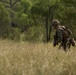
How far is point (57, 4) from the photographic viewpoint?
3238cm

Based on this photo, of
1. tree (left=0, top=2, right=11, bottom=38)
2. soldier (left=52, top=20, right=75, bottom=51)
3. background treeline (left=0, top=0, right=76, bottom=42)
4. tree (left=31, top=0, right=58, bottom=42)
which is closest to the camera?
soldier (left=52, top=20, right=75, bottom=51)

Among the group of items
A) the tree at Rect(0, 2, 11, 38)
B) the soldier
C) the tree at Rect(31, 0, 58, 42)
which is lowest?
the tree at Rect(0, 2, 11, 38)

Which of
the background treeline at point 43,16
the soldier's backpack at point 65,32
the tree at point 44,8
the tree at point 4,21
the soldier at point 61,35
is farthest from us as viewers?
the tree at point 4,21

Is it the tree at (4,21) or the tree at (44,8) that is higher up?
the tree at (44,8)

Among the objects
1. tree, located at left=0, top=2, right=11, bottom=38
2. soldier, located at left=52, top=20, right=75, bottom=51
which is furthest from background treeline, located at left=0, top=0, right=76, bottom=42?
soldier, located at left=52, top=20, right=75, bottom=51

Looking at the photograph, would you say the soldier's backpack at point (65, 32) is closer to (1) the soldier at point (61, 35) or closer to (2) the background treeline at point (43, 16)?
(1) the soldier at point (61, 35)

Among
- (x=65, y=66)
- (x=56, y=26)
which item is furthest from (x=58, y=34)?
(x=65, y=66)

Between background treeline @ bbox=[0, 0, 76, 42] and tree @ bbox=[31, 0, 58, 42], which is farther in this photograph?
tree @ bbox=[31, 0, 58, 42]

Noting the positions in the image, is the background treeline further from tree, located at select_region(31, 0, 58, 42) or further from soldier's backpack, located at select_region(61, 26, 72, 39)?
soldier's backpack, located at select_region(61, 26, 72, 39)

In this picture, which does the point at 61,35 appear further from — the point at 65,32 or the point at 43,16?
the point at 43,16

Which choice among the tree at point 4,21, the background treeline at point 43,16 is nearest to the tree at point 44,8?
the background treeline at point 43,16

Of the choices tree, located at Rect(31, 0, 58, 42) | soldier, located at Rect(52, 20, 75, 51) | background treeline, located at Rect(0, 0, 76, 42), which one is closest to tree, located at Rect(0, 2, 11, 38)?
background treeline, located at Rect(0, 0, 76, 42)

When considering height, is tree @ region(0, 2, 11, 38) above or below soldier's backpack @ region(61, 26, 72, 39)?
below

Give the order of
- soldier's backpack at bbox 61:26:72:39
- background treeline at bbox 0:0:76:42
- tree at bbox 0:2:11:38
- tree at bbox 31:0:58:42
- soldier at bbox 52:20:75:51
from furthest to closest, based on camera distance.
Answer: tree at bbox 0:2:11:38 < tree at bbox 31:0:58:42 < background treeline at bbox 0:0:76:42 < soldier's backpack at bbox 61:26:72:39 < soldier at bbox 52:20:75:51
